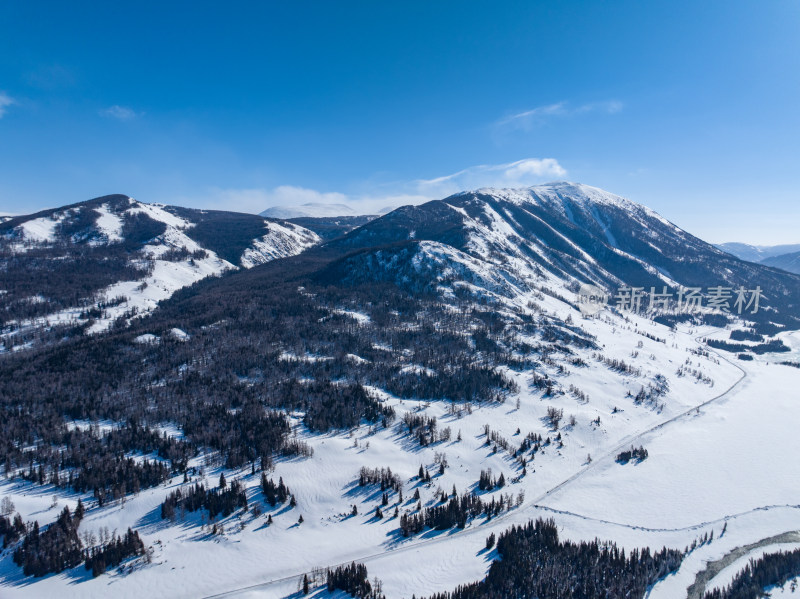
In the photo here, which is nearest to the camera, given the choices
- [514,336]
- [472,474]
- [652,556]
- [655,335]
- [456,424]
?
[652,556]

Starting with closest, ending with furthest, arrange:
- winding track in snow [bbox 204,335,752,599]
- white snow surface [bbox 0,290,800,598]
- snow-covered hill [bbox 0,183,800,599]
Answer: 1. winding track in snow [bbox 204,335,752,599]
2. white snow surface [bbox 0,290,800,598]
3. snow-covered hill [bbox 0,183,800,599]

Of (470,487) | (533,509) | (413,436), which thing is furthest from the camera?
(413,436)

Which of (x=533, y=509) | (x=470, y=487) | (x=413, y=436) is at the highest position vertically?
(x=413, y=436)

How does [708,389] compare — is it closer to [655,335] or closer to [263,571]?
[655,335]

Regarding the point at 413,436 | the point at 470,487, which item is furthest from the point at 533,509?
the point at 413,436

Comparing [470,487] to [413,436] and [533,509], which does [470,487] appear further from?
[413,436]

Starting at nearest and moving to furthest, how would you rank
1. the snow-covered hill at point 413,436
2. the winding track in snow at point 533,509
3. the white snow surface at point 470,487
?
the winding track in snow at point 533,509
the white snow surface at point 470,487
the snow-covered hill at point 413,436

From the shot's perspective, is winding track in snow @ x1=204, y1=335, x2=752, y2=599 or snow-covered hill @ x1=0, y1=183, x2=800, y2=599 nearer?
winding track in snow @ x1=204, y1=335, x2=752, y2=599

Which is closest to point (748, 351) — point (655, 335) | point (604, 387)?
point (655, 335)

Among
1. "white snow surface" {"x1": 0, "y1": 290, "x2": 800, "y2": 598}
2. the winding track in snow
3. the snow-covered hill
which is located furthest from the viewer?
the snow-covered hill

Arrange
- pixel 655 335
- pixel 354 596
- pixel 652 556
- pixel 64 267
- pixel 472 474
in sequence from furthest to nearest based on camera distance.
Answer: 1. pixel 64 267
2. pixel 655 335
3. pixel 472 474
4. pixel 652 556
5. pixel 354 596

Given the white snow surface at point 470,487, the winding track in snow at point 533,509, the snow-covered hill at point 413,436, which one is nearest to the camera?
the winding track in snow at point 533,509
